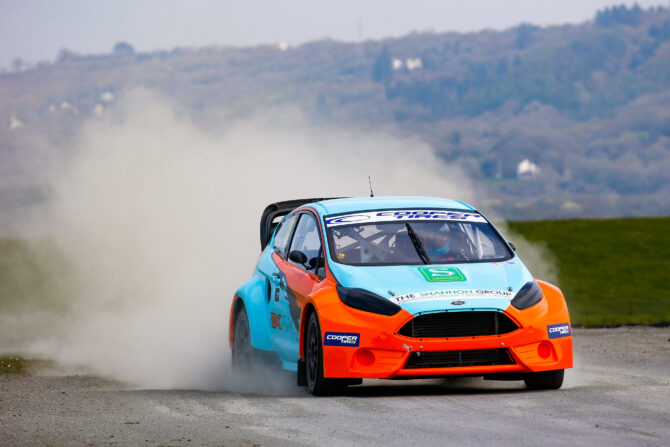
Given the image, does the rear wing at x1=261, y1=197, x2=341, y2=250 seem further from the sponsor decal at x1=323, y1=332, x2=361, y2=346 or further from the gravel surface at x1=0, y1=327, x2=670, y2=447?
the sponsor decal at x1=323, y1=332, x2=361, y2=346

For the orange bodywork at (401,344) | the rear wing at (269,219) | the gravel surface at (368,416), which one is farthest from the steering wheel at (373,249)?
the rear wing at (269,219)

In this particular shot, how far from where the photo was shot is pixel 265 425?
8.17 m

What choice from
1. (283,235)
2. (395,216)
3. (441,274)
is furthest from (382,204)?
(441,274)

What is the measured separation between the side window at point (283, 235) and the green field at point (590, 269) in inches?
598

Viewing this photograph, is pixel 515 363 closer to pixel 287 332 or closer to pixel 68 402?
pixel 287 332

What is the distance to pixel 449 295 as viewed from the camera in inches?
376

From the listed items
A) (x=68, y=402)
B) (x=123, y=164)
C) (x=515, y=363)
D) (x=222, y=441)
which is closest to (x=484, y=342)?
(x=515, y=363)

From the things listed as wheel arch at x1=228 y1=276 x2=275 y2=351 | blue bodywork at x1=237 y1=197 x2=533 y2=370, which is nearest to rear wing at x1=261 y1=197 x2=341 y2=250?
wheel arch at x1=228 y1=276 x2=275 y2=351

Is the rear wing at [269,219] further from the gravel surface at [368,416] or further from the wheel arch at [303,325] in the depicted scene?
the wheel arch at [303,325]

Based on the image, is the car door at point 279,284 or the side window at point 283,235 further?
the side window at point 283,235

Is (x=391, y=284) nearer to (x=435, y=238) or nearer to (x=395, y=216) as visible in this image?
(x=435, y=238)

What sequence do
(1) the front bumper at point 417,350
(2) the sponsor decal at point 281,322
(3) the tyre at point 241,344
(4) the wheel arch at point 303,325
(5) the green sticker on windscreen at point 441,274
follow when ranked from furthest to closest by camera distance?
(3) the tyre at point 241,344
(2) the sponsor decal at point 281,322
(4) the wheel arch at point 303,325
(5) the green sticker on windscreen at point 441,274
(1) the front bumper at point 417,350

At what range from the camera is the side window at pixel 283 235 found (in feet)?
39.3

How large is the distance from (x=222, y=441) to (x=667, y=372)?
674 cm
